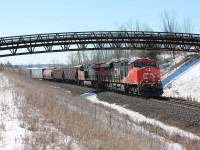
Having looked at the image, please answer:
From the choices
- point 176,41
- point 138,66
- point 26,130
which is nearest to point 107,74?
point 138,66

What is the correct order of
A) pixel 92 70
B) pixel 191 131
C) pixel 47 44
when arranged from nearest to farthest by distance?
pixel 191 131 < pixel 92 70 < pixel 47 44

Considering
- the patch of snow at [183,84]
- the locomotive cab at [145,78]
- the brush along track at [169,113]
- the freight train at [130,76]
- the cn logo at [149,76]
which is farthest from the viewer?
the patch of snow at [183,84]

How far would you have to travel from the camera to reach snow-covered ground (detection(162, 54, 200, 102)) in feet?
103

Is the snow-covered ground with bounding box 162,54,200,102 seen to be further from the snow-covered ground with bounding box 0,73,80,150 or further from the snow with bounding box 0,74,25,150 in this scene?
the snow-covered ground with bounding box 0,73,80,150

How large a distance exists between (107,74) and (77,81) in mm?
16418

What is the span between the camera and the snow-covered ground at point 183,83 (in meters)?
31.4

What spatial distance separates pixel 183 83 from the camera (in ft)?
118

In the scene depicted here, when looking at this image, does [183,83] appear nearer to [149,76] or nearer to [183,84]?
[183,84]

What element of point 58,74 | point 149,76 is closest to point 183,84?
point 149,76

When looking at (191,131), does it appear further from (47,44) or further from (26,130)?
(47,44)

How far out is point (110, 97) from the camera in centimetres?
2936

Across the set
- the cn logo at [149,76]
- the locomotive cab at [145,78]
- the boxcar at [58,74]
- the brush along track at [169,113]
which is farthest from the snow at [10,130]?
the boxcar at [58,74]

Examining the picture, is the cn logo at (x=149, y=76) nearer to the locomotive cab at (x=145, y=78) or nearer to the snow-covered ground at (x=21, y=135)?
the locomotive cab at (x=145, y=78)

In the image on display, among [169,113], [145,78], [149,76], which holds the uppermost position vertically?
[149,76]
